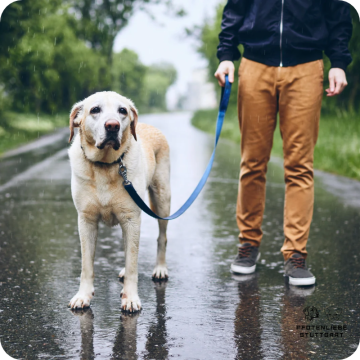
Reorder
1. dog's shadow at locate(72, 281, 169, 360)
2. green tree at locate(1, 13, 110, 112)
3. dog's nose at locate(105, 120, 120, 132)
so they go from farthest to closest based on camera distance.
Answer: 1. green tree at locate(1, 13, 110, 112)
2. dog's nose at locate(105, 120, 120, 132)
3. dog's shadow at locate(72, 281, 169, 360)

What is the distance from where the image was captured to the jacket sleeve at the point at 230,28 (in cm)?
439

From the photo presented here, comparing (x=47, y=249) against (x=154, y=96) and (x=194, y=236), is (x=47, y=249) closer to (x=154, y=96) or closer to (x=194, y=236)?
(x=194, y=236)

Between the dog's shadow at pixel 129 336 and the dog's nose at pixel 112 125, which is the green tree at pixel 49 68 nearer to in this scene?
the dog's nose at pixel 112 125

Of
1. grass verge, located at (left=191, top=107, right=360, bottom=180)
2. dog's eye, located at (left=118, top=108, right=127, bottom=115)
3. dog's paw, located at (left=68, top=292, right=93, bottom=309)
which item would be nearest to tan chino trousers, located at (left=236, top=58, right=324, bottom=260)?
dog's eye, located at (left=118, top=108, right=127, bottom=115)

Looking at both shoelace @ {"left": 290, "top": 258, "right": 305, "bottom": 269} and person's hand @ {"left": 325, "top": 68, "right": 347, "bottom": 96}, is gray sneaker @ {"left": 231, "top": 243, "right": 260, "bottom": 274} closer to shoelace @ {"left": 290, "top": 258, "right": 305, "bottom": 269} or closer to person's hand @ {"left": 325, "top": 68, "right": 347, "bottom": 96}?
shoelace @ {"left": 290, "top": 258, "right": 305, "bottom": 269}

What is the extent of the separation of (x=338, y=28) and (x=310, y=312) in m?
2.14

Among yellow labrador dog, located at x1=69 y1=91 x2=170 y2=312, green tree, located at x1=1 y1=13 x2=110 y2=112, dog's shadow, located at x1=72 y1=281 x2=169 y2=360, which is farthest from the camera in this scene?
green tree, located at x1=1 y1=13 x2=110 y2=112

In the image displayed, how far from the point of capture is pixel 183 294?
382 cm

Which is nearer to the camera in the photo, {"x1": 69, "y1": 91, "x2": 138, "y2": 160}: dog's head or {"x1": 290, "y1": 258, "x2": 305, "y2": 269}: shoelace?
{"x1": 69, "y1": 91, "x2": 138, "y2": 160}: dog's head

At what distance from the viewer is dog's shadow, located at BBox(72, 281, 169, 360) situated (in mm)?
2822

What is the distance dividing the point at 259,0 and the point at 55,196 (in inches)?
188

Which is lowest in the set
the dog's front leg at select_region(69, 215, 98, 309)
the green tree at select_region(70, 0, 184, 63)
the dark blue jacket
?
the dog's front leg at select_region(69, 215, 98, 309)

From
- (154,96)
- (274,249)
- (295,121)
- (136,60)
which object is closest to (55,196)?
(274,249)

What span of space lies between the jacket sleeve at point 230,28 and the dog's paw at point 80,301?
208 centimetres
